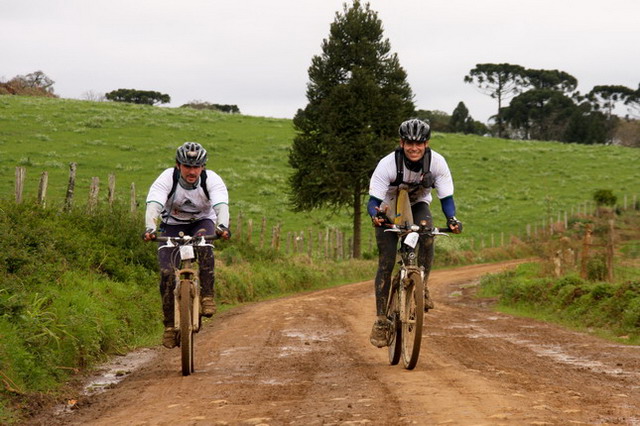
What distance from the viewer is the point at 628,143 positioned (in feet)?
351

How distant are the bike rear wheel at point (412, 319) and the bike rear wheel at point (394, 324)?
0.23 ft

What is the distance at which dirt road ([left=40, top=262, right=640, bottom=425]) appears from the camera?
617 cm

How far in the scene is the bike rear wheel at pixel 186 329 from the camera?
8.66 metres

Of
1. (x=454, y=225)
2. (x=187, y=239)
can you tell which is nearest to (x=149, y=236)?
(x=187, y=239)

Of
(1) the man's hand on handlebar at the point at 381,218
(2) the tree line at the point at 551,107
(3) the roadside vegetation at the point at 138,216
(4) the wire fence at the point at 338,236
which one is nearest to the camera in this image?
(1) the man's hand on handlebar at the point at 381,218

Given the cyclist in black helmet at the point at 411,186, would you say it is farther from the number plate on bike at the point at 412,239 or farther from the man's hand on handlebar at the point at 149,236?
the man's hand on handlebar at the point at 149,236

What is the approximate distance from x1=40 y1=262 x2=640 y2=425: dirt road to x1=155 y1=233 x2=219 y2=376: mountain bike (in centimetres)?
35

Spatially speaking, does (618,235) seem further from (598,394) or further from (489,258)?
(598,394)

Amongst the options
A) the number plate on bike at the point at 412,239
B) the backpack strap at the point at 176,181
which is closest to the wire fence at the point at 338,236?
the backpack strap at the point at 176,181

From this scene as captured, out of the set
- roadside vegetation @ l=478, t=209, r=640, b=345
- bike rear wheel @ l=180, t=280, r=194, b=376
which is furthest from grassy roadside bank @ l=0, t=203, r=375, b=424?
roadside vegetation @ l=478, t=209, r=640, b=345

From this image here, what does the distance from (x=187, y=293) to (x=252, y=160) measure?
4986 cm

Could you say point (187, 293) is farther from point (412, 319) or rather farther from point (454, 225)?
point (454, 225)

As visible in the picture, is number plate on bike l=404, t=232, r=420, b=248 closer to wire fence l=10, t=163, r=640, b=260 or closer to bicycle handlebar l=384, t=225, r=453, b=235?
bicycle handlebar l=384, t=225, r=453, b=235

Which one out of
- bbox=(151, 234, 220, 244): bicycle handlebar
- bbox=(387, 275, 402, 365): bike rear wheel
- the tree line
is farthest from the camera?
the tree line
